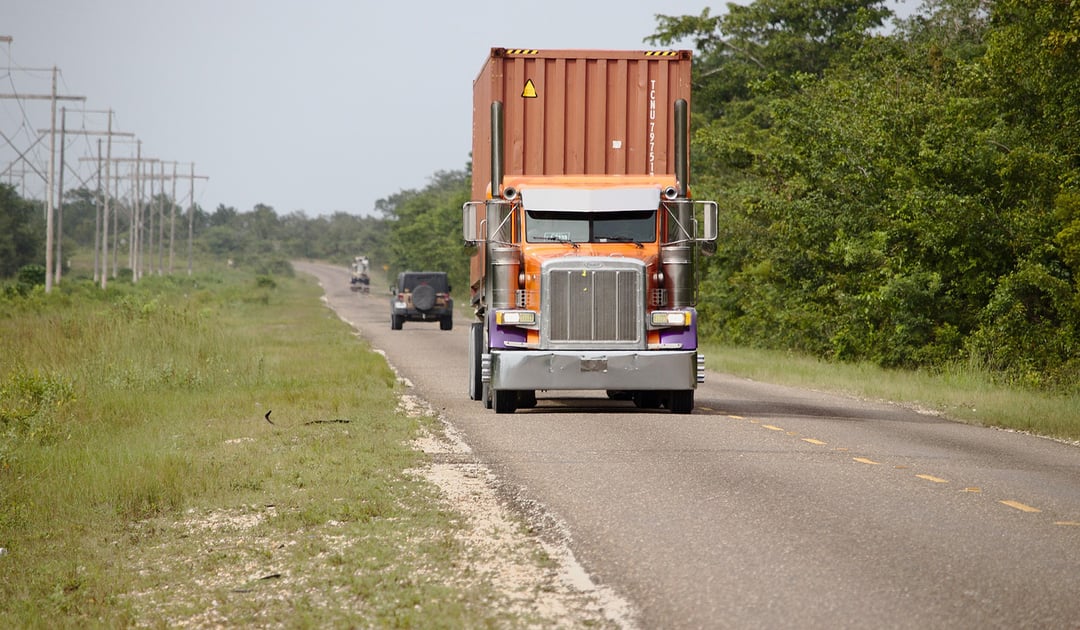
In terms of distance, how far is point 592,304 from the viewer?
16969mm

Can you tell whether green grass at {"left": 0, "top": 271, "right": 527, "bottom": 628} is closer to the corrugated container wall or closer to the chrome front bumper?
the chrome front bumper

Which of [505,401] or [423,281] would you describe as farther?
[423,281]

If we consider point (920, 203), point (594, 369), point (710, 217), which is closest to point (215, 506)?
point (594, 369)

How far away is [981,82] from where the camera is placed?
2603 cm

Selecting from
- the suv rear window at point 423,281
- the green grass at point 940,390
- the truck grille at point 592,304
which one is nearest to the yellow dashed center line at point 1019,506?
the green grass at point 940,390

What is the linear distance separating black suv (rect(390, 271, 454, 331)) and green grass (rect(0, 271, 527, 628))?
23.5 metres

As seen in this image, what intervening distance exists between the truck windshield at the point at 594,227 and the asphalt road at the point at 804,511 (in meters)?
2.20

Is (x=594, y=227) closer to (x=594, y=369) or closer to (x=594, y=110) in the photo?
(x=594, y=110)

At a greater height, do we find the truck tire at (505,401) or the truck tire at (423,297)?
the truck tire at (423,297)

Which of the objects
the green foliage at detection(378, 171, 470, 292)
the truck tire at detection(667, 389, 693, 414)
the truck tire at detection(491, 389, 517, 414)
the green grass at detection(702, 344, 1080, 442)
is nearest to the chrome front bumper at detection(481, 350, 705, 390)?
the truck tire at detection(491, 389, 517, 414)

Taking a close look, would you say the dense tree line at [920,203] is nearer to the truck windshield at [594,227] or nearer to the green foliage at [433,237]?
the truck windshield at [594,227]

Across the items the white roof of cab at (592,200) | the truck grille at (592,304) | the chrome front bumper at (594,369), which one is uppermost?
the white roof of cab at (592,200)

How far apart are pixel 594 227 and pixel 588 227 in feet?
0.25

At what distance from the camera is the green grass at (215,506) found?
738 cm
